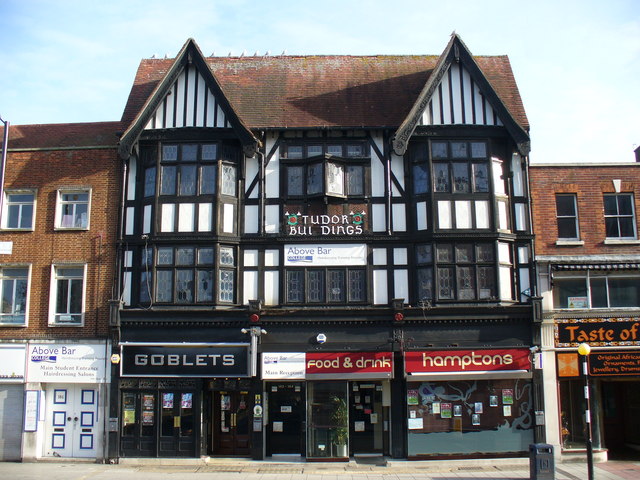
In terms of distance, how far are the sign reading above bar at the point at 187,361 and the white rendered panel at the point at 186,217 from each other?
3820 mm

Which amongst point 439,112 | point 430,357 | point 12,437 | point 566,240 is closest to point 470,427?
point 430,357

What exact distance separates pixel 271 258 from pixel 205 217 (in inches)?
101

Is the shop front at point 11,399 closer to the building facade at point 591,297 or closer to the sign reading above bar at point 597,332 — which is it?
the building facade at point 591,297

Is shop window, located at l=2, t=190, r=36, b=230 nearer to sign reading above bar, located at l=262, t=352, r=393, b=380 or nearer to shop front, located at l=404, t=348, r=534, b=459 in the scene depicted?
sign reading above bar, located at l=262, t=352, r=393, b=380

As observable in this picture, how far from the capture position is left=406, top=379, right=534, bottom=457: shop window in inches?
743

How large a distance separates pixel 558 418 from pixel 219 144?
46.3 feet

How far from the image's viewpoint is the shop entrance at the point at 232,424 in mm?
19656

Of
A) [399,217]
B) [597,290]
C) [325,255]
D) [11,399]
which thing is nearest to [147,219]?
[325,255]

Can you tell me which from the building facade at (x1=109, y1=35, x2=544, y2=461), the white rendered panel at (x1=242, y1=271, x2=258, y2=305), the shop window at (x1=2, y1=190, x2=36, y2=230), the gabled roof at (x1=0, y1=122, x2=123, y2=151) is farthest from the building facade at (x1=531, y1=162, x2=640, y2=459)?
the shop window at (x1=2, y1=190, x2=36, y2=230)

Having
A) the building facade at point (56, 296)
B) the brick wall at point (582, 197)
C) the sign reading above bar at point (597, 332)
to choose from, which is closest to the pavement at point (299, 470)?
the building facade at point (56, 296)

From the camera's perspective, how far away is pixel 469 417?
19.1 m

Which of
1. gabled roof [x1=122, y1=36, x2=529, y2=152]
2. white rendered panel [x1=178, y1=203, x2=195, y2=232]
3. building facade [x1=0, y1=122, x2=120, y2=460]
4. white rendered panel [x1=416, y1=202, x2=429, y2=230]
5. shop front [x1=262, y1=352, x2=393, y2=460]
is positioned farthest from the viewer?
gabled roof [x1=122, y1=36, x2=529, y2=152]

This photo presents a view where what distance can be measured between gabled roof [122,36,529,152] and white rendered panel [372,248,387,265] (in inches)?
164

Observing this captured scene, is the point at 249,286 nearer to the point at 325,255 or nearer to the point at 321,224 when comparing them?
the point at 325,255
